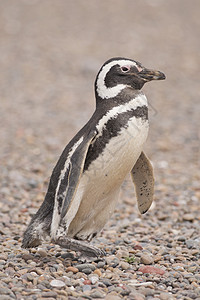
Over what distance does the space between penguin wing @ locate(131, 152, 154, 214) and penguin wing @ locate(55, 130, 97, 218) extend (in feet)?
2.33

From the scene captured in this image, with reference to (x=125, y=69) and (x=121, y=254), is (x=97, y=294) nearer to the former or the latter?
(x=121, y=254)

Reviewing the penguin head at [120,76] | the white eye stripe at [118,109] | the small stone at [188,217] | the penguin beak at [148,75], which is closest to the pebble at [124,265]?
the white eye stripe at [118,109]

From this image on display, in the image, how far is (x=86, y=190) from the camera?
12.6ft

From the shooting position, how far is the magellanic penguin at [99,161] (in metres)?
3.72

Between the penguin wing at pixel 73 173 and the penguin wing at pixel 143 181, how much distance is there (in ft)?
2.33

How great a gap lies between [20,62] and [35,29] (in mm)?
2745

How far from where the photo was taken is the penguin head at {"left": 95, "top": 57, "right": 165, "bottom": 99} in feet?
12.8

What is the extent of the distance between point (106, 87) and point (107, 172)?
2.07 feet

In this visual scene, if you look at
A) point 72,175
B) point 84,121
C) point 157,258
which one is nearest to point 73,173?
point 72,175

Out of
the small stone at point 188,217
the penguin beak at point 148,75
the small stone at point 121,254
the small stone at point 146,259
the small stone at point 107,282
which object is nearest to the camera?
the small stone at point 107,282

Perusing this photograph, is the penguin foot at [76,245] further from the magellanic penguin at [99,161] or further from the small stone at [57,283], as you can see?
the small stone at [57,283]

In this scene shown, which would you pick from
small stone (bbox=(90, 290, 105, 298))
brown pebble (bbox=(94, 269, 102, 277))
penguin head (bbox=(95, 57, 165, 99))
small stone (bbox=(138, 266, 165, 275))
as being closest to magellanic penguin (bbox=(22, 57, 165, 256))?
penguin head (bbox=(95, 57, 165, 99))

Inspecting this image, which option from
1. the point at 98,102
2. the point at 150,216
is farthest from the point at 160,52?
the point at 98,102

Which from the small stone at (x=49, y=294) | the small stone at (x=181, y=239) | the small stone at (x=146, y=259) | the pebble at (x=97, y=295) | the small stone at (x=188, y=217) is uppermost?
the small stone at (x=188, y=217)
